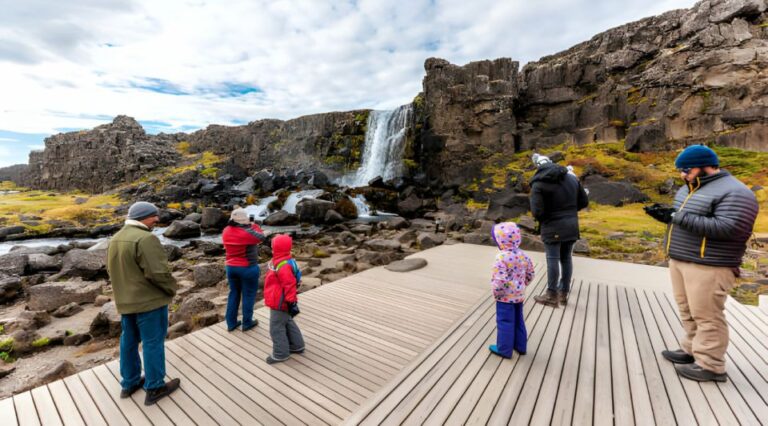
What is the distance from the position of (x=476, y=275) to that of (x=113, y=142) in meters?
82.0

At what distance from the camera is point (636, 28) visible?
3148 cm

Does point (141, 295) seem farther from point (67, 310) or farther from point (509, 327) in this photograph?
point (67, 310)

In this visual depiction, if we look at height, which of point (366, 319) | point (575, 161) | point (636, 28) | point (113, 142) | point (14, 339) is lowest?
point (14, 339)

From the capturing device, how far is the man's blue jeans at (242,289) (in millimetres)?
5270

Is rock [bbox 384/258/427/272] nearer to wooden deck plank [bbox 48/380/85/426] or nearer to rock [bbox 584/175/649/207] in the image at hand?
wooden deck plank [bbox 48/380/85/426]

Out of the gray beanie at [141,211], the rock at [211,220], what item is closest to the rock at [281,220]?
the rock at [211,220]

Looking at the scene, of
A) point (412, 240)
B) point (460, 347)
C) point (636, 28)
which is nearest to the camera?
point (460, 347)

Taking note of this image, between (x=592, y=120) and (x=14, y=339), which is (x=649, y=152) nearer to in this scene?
(x=592, y=120)

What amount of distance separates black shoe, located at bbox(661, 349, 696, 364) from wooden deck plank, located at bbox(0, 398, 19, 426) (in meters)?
7.46

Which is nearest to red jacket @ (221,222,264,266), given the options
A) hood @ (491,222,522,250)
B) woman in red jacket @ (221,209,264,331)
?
woman in red jacket @ (221,209,264,331)

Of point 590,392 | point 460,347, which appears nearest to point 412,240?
point 460,347

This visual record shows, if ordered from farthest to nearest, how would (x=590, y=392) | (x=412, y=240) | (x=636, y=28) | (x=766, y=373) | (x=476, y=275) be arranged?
1. (x=636, y=28)
2. (x=412, y=240)
3. (x=476, y=275)
4. (x=766, y=373)
5. (x=590, y=392)

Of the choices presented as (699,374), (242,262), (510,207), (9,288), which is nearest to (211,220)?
(9,288)

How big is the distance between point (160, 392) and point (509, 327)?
14.1 ft
